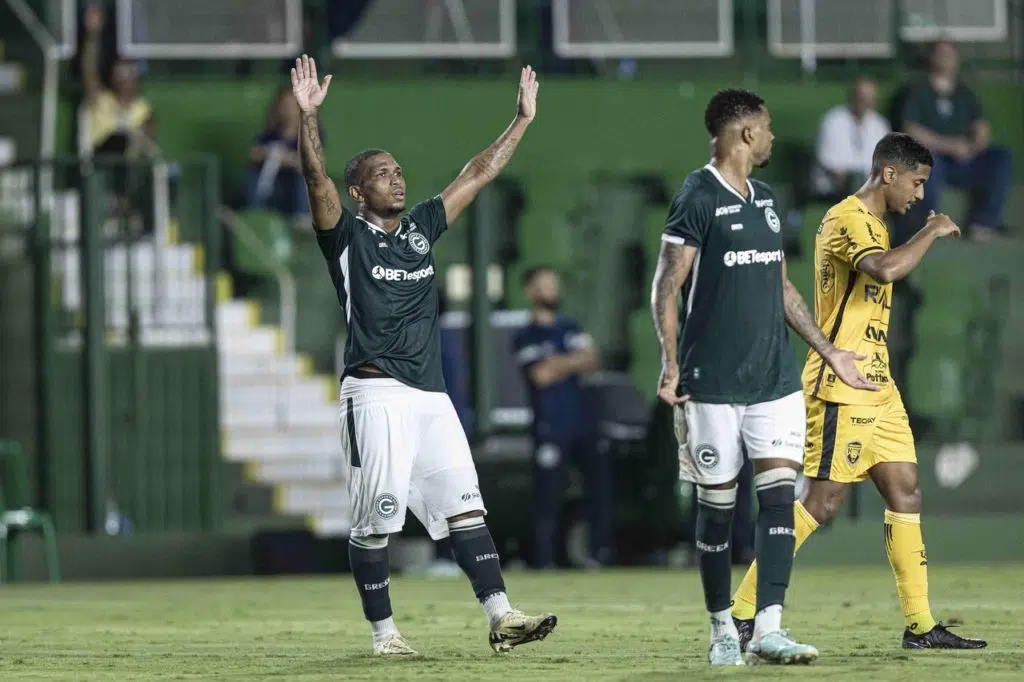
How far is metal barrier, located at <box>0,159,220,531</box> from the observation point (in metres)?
15.1

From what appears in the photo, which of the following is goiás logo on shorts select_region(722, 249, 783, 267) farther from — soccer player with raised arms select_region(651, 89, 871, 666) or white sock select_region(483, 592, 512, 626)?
white sock select_region(483, 592, 512, 626)

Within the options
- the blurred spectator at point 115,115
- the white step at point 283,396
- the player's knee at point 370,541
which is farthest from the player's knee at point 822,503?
the blurred spectator at point 115,115

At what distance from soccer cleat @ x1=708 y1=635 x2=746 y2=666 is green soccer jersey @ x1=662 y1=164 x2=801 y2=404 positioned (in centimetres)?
86

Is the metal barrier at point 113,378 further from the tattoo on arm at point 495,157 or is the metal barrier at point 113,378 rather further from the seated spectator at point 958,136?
the tattoo on arm at point 495,157

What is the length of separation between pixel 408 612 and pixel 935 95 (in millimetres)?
→ 9527

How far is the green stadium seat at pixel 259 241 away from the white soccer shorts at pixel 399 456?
9.70 metres

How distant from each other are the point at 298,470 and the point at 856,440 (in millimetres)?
9011

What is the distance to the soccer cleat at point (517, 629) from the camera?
24.6 feet

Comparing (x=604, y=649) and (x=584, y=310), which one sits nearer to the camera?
(x=604, y=649)

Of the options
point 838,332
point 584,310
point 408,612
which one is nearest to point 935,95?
point 584,310

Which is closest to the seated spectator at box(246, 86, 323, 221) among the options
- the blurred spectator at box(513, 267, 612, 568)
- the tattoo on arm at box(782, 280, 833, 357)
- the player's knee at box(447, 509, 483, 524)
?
the blurred spectator at box(513, 267, 612, 568)

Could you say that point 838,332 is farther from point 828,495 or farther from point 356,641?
point 356,641

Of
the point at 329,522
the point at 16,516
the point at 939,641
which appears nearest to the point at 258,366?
the point at 329,522

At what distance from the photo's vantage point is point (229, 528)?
1546 cm
